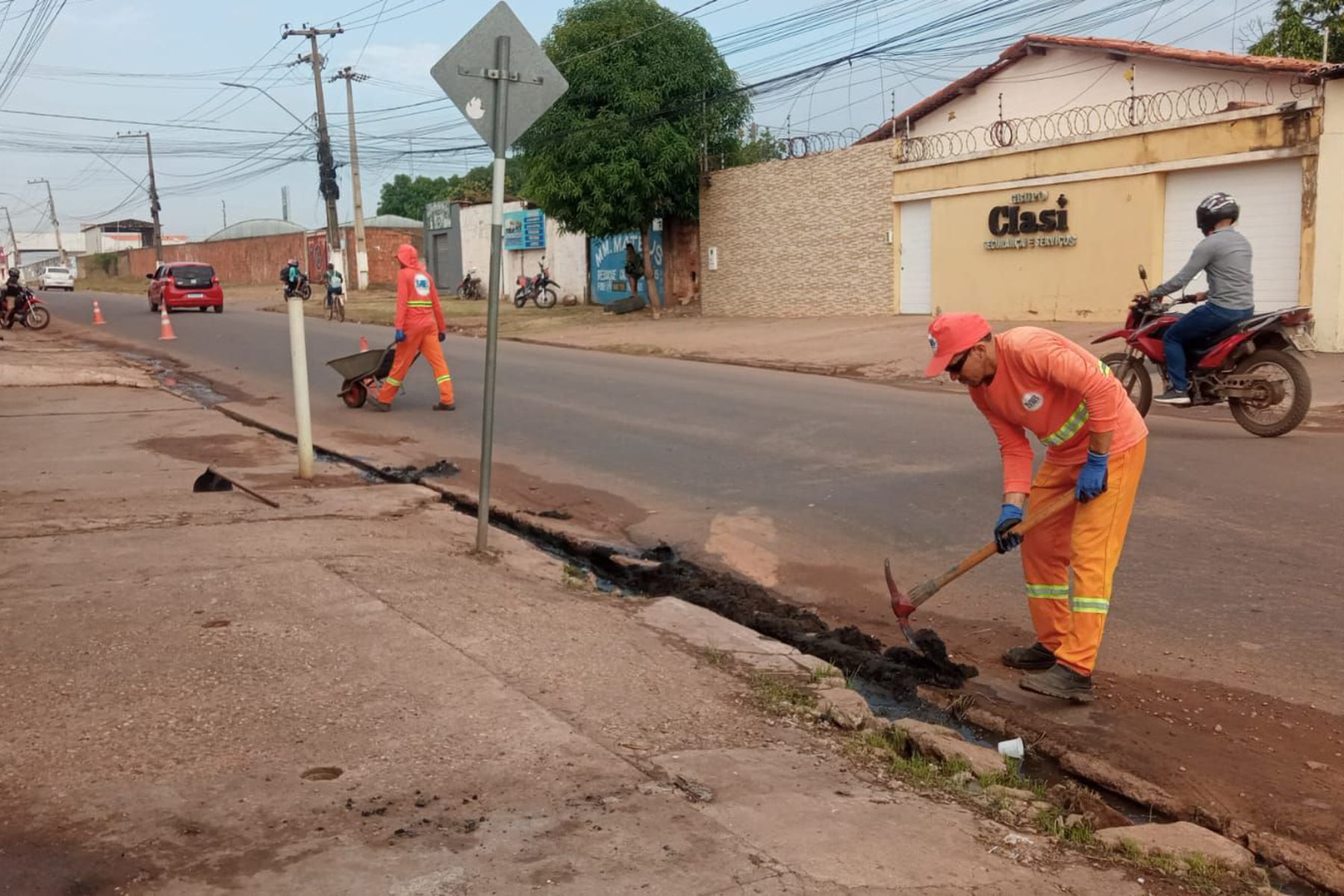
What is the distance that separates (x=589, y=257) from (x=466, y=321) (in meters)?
5.48

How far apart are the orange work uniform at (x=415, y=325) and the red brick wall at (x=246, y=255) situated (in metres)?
49.6

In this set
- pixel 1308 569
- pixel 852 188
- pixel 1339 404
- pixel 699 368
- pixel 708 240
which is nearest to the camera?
pixel 1308 569

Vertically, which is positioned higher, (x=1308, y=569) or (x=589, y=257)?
(x=589, y=257)

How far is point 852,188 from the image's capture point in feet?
80.1

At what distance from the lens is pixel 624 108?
26516 millimetres

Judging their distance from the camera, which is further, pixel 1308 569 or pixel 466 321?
pixel 466 321

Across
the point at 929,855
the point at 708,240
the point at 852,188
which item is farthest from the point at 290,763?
the point at 708,240

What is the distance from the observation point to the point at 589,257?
34.2 m

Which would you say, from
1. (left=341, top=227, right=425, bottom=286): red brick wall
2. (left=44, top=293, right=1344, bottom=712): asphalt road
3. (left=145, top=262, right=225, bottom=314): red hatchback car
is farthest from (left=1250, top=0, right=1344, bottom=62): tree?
(left=341, top=227, right=425, bottom=286): red brick wall

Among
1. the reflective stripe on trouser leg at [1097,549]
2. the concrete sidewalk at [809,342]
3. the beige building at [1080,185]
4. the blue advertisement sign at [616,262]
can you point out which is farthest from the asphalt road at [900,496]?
A: the blue advertisement sign at [616,262]

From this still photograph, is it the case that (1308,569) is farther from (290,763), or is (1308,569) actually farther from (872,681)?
(290,763)

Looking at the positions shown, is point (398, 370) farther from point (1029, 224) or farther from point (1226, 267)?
point (1029, 224)

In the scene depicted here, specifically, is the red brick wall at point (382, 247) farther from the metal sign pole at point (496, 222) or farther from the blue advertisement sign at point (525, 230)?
the metal sign pole at point (496, 222)

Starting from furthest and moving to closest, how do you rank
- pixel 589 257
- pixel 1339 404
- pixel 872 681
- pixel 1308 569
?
1. pixel 589 257
2. pixel 1339 404
3. pixel 1308 569
4. pixel 872 681
